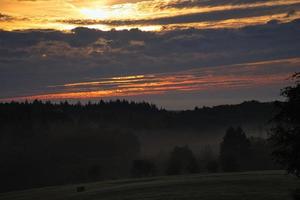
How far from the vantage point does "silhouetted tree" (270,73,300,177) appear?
118 ft

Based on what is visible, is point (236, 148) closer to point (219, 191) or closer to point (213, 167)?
point (213, 167)

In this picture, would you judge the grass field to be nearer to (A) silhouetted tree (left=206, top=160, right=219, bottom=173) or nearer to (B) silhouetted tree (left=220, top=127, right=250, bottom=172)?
(A) silhouetted tree (left=206, top=160, right=219, bottom=173)

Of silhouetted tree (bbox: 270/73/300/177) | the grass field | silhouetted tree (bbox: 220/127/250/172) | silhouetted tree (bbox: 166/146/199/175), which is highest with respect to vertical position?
silhouetted tree (bbox: 270/73/300/177)

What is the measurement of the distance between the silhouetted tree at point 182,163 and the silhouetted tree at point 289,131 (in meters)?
97.5

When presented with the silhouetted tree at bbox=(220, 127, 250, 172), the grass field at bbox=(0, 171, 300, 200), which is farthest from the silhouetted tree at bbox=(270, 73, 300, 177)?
the silhouetted tree at bbox=(220, 127, 250, 172)

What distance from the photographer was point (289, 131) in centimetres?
3688

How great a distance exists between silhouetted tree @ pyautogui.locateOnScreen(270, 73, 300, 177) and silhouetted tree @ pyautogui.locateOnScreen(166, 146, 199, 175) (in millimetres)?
97537

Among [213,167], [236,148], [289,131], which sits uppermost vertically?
[289,131]

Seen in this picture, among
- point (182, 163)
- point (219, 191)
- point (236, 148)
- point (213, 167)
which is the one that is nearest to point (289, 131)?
point (219, 191)

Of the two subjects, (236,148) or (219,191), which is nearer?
(219,191)

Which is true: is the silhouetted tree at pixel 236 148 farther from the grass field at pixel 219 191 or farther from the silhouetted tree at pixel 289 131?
the silhouetted tree at pixel 289 131

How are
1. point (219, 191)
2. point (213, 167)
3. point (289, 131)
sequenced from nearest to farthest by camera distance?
point (289, 131), point (219, 191), point (213, 167)

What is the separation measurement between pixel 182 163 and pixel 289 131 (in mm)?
108556

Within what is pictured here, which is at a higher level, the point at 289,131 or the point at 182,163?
the point at 289,131
